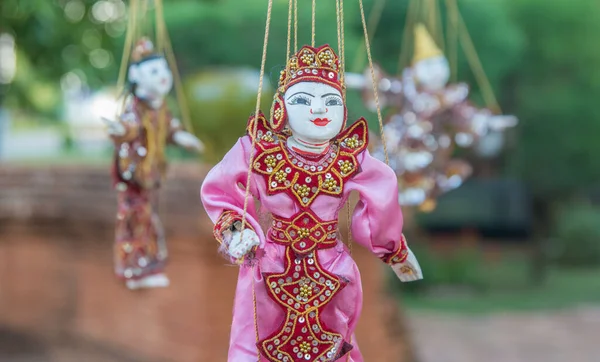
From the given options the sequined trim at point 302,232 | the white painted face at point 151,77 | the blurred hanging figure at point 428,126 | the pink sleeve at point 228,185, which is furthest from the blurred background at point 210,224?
the white painted face at point 151,77

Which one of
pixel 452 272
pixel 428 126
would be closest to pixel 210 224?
pixel 428 126

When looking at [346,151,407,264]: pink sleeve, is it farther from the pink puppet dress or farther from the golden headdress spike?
the golden headdress spike

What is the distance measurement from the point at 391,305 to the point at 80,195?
82.5 inches

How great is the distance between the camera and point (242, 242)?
6.06 ft

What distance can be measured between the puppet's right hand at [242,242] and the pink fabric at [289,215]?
9cm

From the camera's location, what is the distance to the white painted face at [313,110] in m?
1.96

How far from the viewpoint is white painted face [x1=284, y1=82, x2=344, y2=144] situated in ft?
6.44

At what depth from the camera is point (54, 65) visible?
693 cm

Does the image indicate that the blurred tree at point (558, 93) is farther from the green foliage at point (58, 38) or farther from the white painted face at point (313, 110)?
the white painted face at point (313, 110)

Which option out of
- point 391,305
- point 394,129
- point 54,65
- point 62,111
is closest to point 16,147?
point 62,111

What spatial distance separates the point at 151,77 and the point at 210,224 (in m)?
1.90

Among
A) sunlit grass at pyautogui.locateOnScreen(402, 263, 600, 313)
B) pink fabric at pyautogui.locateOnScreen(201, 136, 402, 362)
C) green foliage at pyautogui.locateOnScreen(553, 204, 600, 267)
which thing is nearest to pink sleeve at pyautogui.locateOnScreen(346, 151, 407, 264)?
pink fabric at pyautogui.locateOnScreen(201, 136, 402, 362)

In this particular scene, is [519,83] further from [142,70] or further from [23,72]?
[142,70]

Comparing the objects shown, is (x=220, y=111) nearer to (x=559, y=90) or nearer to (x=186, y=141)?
(x=186, y=141)
